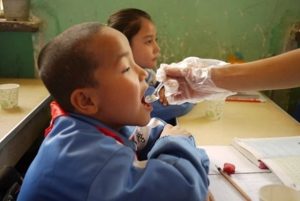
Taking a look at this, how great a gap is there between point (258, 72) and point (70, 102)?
53 cm

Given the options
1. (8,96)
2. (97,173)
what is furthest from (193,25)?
(97,173)

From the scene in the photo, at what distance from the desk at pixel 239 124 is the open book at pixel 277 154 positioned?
0.10 metres

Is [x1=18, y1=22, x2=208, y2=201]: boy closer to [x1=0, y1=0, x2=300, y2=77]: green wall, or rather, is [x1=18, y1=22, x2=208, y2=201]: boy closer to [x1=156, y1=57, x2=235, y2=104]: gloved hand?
[x1=156, y1=57, x2=235, y2=104]: gloved hand

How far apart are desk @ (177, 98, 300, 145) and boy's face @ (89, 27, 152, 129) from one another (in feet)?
1.48

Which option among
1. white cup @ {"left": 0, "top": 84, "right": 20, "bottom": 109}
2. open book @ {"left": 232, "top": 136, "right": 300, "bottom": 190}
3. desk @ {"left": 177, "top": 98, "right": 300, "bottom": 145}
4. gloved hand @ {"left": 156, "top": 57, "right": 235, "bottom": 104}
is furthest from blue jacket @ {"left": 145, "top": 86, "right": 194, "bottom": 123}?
white cup @ {"left": 0, "top": 84, "right": 20, "bottom": 109}

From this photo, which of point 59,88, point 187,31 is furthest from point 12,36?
point 59,88

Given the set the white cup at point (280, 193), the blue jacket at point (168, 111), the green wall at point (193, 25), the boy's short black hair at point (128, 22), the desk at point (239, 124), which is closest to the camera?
the white cup at point (280, 193)

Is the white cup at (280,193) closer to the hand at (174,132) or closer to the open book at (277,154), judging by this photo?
the open book at (277,154)

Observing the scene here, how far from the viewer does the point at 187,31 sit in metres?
2.04

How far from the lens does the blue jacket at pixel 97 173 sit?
2.11ft

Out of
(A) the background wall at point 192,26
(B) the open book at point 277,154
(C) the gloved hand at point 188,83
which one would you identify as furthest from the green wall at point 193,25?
(B) the open book at point 277,154

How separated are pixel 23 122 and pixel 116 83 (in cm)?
73

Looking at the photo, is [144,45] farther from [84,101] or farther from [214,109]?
[84,101]

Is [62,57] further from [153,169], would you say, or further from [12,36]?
[12,36]
